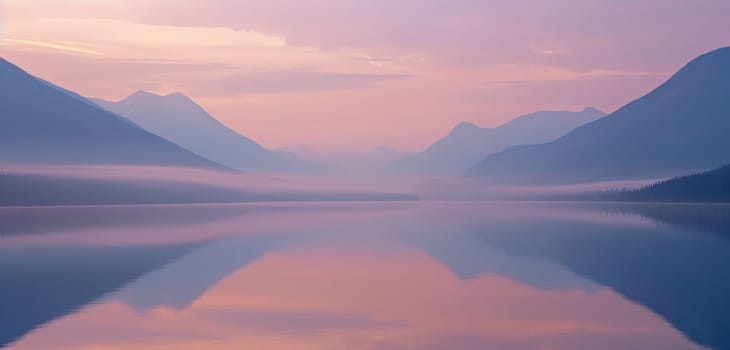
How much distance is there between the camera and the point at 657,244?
67.6m

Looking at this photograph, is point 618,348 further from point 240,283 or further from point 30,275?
point 30,275

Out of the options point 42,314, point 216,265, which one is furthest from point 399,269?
point 42,314

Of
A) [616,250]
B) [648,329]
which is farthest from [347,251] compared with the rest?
[648,329]

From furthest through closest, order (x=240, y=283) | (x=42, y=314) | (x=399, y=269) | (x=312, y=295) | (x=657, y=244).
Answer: (x=657, y=244)
(x=399, y=269)
(x=240, y=283)
(x=312, y=295)
(x=42, y=314)

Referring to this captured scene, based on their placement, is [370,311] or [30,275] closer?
[370,311]

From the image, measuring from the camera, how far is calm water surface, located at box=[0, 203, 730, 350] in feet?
98.1

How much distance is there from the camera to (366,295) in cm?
4006

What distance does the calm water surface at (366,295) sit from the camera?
29.9 m

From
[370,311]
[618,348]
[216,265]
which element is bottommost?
[618,348]

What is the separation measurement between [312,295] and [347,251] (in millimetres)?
22429

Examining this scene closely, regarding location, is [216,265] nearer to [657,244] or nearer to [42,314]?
[42,314]

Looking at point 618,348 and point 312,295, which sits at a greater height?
point 312,295

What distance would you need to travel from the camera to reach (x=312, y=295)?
1580 inches

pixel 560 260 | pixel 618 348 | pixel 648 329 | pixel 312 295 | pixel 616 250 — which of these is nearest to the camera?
pixel 618 348
